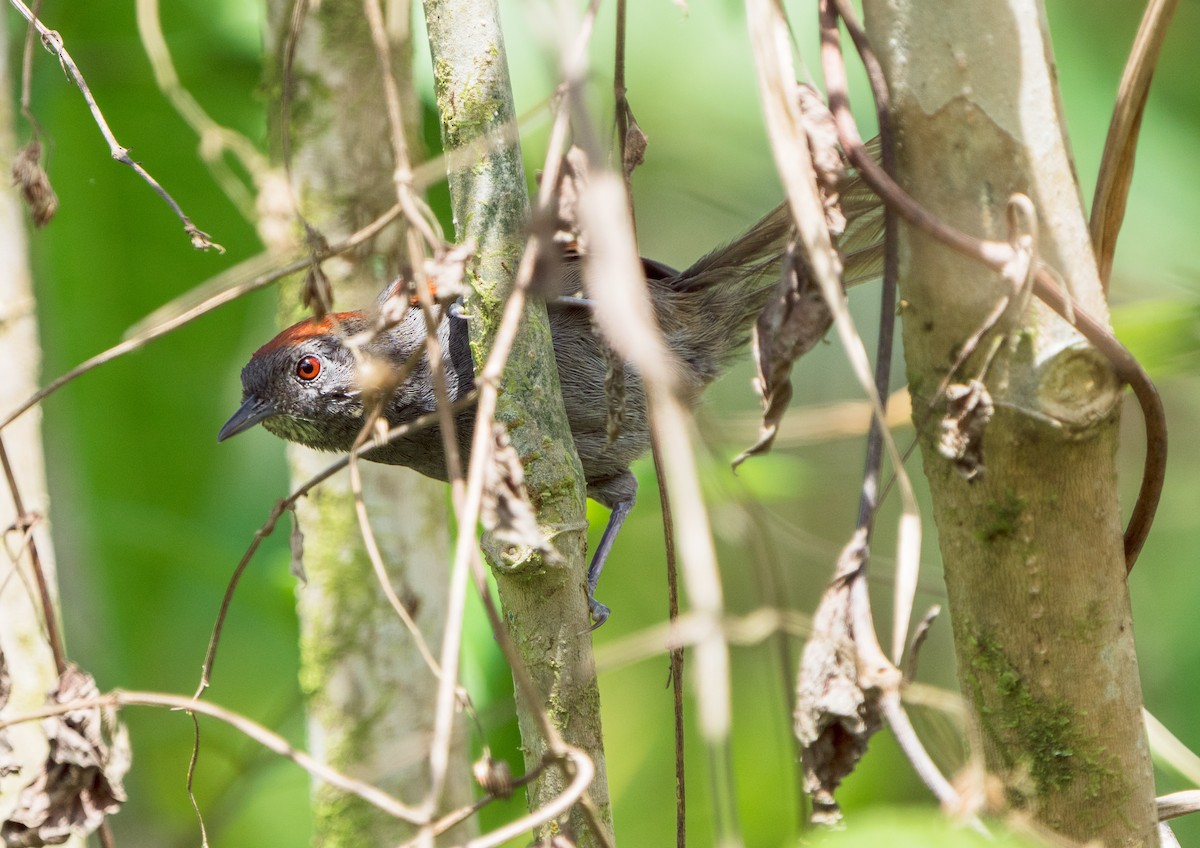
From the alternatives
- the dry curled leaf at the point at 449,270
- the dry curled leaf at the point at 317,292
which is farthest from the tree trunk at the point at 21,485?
the dry curled leaf at the point at 449,270

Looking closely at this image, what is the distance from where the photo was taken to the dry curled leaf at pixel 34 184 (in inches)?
85.2

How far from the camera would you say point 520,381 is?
6.36 feet

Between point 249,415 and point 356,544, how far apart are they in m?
0.56

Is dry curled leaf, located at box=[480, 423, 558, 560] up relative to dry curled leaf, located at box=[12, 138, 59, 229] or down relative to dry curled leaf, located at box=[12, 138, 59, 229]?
down

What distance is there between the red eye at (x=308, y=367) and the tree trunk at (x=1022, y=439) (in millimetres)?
2274

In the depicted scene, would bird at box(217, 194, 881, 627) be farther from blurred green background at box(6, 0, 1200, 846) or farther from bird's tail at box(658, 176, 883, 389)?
blurred green background at box(6, 0, 1200, 846)

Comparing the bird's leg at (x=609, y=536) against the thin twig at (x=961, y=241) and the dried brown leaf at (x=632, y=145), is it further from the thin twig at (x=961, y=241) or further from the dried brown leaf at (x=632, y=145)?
the thin twig at (x=961, y=241)

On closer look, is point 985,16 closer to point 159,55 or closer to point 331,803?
point 159,55

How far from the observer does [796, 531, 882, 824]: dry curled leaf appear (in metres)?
1.34

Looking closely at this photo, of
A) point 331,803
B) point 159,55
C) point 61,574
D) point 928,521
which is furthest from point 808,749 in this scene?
point 928,521

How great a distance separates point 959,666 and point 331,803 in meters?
2.16

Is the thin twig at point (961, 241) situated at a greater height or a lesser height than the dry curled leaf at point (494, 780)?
greater

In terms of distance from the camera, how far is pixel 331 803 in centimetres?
316

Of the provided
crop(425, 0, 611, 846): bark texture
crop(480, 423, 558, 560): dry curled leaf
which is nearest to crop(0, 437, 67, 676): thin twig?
crop(425, 0, 611, 846): bark texture
